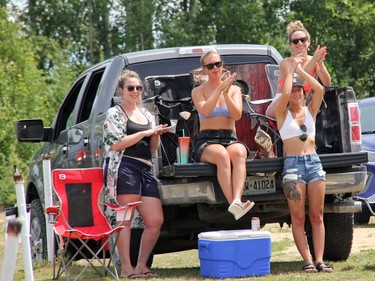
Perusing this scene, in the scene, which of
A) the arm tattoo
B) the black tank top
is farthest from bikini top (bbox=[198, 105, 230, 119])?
the arm tattoo

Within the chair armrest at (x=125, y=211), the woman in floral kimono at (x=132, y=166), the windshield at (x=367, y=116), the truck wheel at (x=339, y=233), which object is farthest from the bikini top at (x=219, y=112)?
the windshield at (x=367, y=116)

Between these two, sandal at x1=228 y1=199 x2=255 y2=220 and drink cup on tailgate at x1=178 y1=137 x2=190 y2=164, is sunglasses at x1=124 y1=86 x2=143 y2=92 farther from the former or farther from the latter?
sandal at x1=228 y1=199 x2=255 y2=220

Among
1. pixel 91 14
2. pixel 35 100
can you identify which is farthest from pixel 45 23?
pixel 35 100

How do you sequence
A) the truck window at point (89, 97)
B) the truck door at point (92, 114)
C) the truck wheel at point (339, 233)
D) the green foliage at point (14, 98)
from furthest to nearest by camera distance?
the green foliage at point (14, 98) < the truck window at point (89, 97) < the truck wheel at point (339, 233) < the truck door at point (92, 114)

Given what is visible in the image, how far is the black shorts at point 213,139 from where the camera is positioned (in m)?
8.85

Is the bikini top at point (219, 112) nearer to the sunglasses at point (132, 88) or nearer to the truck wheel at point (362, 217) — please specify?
the sunglasses at point (132, 88)

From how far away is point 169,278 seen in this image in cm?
882

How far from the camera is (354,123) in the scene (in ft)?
29.8

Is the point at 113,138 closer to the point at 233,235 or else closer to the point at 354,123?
the point at 233,235

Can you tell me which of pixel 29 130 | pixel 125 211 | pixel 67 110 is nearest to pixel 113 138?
pixel 125 211

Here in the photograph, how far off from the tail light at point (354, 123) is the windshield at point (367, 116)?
16.6ft

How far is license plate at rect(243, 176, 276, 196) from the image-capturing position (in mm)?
8914

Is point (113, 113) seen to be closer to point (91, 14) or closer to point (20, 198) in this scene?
point (20, 198)

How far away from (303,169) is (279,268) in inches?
39.1
